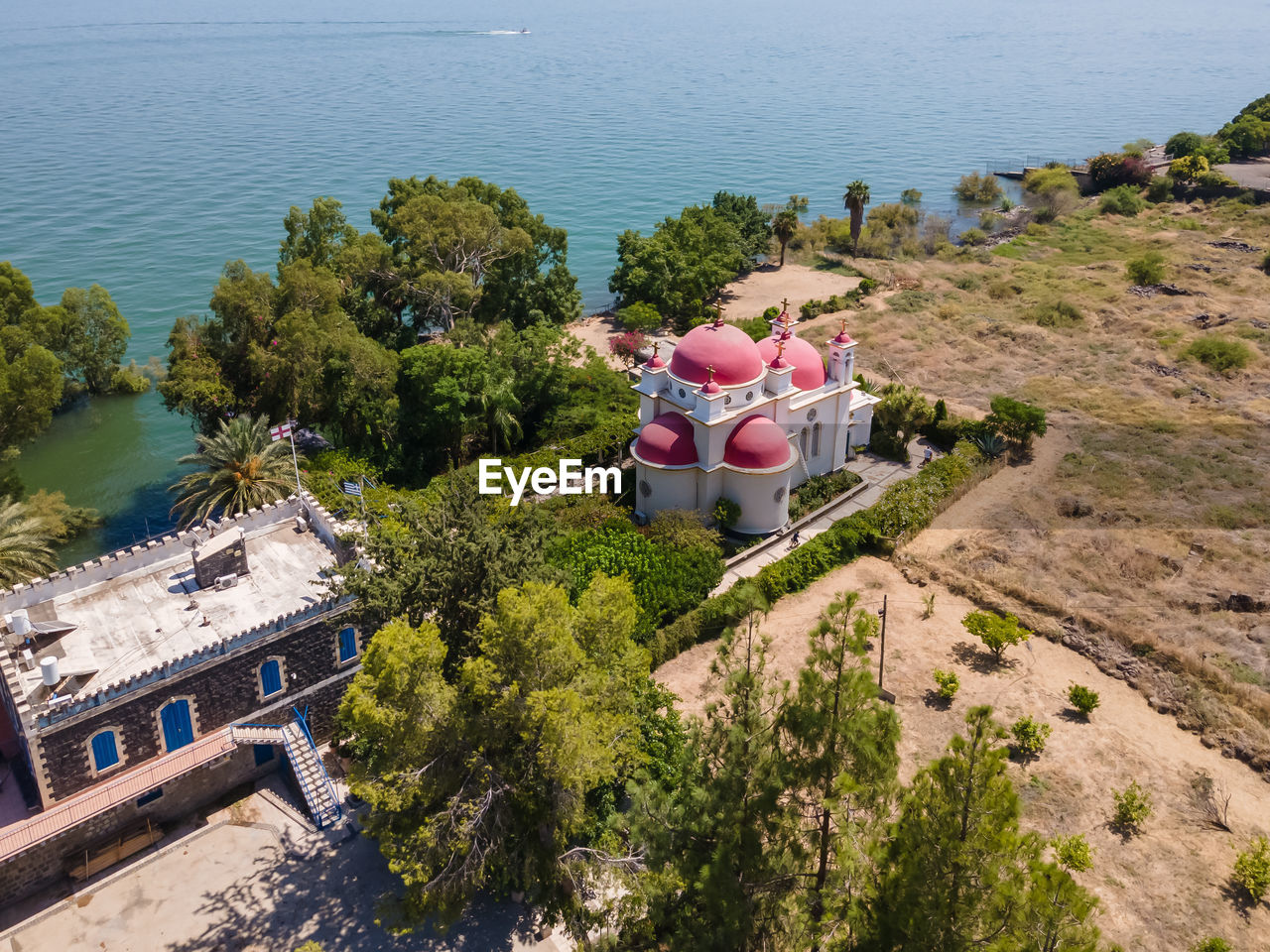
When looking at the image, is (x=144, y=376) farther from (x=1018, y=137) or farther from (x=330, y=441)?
(x=1018, y=137)

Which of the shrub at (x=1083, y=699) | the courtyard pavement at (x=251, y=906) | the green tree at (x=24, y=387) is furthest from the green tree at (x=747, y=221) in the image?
the courtyard pavement at (x=251, y=906)

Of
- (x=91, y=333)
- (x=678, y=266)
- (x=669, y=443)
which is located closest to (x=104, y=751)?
(x=669, y=443)

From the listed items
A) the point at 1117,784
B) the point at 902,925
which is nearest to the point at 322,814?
the point at 902,925

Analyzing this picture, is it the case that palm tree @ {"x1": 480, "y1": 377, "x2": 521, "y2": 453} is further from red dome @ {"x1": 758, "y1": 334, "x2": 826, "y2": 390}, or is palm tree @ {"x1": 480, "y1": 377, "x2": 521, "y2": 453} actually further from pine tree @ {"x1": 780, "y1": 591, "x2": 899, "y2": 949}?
pine tree @ {"x1": 780, "y1": 591, "x2": 899, "y2": 949}

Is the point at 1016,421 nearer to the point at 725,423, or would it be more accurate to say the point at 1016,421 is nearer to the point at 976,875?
the point at 725,423

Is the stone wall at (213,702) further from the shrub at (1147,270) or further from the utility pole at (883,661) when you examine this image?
the shrub at (1147,270)
